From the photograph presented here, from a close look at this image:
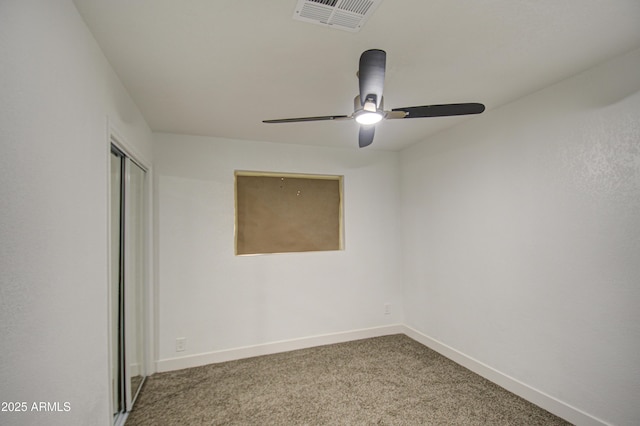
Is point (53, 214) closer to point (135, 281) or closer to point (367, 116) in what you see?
point (367, 116)

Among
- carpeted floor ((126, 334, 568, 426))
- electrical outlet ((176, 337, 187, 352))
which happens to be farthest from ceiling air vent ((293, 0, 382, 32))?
electrical outlet ((176, 337, 187, 352))

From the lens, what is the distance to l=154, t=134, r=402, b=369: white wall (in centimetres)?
313

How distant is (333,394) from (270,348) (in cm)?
108

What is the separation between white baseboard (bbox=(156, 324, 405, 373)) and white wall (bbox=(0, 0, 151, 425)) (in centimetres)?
141

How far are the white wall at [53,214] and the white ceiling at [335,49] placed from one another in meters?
0.35

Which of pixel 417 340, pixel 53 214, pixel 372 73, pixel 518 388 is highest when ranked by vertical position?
pixel 372 73

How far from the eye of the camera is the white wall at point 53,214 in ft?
3.00

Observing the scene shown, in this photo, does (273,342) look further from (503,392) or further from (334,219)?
(503,392)

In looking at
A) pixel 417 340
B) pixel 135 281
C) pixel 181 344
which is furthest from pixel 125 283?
pixel 417 340

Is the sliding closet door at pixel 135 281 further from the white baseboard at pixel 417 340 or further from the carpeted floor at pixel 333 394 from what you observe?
the white baseboard at pixel 417 340

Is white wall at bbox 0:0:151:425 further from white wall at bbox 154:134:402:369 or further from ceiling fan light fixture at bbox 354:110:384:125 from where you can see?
white wall at bbox 154:134:402:369

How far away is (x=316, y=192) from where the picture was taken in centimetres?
381

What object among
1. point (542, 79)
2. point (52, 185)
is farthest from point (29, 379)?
point (542, 79)

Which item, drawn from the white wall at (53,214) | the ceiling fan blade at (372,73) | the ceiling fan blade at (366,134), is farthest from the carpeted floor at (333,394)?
the ceiling fan blade at (372,73)
